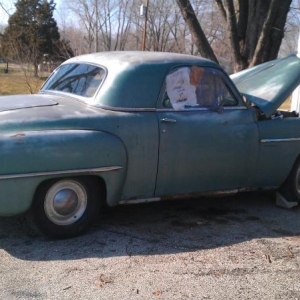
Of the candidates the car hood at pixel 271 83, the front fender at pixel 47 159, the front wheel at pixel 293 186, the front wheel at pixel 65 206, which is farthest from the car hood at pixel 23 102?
the front wheel at pixel 293 186

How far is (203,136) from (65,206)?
1.49 meters

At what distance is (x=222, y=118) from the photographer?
4766 mm

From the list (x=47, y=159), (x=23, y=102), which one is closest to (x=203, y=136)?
(x=47, y=159)

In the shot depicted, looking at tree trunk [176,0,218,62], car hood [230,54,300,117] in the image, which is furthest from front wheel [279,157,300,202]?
tree trunk [176,0,218,62]

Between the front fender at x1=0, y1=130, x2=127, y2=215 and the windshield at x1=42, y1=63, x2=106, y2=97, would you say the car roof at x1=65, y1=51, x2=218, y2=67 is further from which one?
the front fender at x1=0, y1=130, x2=127, y2=215

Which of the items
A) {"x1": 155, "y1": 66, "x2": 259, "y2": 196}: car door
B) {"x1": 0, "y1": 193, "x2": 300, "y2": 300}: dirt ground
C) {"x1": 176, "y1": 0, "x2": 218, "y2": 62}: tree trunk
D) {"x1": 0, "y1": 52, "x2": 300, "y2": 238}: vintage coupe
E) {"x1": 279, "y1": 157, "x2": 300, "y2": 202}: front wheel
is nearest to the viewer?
{"x1": 0, "y1": 193, "x2": 300, "y2": 300}: dirt ground

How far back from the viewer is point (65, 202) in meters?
4.13

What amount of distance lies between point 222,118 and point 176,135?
1.97 ft

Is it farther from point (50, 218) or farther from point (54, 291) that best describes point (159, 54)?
point (54, 291)

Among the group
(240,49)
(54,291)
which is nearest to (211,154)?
(54,291)

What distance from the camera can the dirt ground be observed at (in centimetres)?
336

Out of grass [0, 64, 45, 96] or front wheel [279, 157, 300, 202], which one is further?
grass [0, 64, 45, 96]

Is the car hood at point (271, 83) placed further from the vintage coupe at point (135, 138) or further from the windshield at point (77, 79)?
the windshield at point (77, 79)

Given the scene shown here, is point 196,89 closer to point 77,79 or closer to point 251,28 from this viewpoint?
point 77,79
